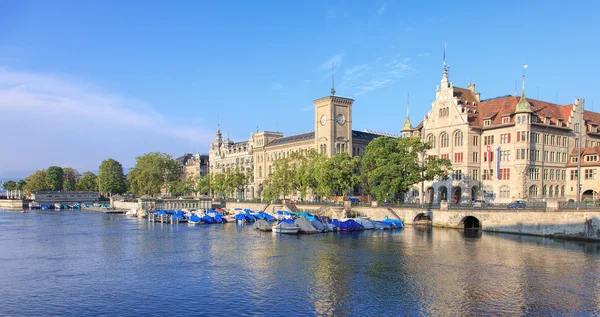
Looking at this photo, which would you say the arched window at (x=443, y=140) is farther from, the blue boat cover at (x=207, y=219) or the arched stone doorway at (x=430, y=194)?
the blue boat cover at (x=207, y=219)

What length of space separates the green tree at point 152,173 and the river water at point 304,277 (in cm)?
11163

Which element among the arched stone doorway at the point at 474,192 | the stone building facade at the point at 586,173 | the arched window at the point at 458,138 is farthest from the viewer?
the arched window at the point at 458,138

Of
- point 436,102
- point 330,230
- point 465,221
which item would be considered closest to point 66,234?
point 330,230

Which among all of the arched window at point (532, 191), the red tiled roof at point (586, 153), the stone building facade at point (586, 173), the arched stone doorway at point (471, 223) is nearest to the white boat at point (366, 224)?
the arched stone doorway at point (471, 223)

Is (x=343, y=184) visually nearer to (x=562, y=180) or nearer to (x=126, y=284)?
(x=562, y=180)

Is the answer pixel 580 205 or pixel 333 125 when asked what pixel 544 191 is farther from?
pixel 333 125

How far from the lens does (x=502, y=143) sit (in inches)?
3698

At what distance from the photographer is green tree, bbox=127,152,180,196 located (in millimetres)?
183000

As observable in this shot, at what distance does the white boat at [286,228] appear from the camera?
79.9 metres

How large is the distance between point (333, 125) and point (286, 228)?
51.2m

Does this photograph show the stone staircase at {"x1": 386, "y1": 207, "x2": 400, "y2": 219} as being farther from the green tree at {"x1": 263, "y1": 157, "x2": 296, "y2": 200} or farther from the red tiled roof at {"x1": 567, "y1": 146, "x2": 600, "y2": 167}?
the red tiled roof at {"x1": 567, "y1": 146, "x2": 600, "y2": 167}

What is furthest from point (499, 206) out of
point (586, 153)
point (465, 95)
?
point (465, 95)

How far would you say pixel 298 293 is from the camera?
39.0 m

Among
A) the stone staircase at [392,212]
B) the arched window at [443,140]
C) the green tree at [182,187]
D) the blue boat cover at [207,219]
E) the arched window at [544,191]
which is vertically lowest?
the blue boat cover at [207,219]
